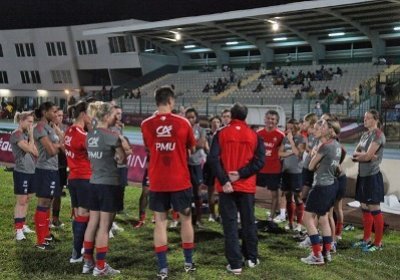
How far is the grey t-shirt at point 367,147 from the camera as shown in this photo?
21.9 ft

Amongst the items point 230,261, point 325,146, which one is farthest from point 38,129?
point 325,146

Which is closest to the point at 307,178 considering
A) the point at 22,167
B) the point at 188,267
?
the point at 188,267

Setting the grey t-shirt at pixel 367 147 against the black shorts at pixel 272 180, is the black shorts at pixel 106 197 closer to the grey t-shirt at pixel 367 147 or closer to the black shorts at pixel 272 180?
the black shorts at pixel 272 180

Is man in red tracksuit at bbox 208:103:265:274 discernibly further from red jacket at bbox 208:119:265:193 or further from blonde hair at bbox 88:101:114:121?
blonde hair at bbox 88:101:114:121

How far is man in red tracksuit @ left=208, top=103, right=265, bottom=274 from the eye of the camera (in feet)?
18.1

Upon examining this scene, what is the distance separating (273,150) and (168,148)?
3141mm

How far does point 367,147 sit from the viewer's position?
681 centimetres

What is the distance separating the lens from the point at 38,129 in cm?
631

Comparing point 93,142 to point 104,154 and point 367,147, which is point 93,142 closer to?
point 104,154

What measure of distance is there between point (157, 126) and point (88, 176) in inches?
50.8

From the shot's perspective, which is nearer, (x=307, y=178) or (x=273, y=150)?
(x=307, y=178)

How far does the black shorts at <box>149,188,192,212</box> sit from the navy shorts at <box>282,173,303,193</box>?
310cm

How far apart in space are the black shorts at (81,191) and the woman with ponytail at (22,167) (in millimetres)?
1182

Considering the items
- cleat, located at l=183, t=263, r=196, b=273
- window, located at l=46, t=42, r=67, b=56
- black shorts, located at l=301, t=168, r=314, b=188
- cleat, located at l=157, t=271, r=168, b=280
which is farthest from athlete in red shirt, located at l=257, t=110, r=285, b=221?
window, located at l=46, t=42, r=67, b=56
